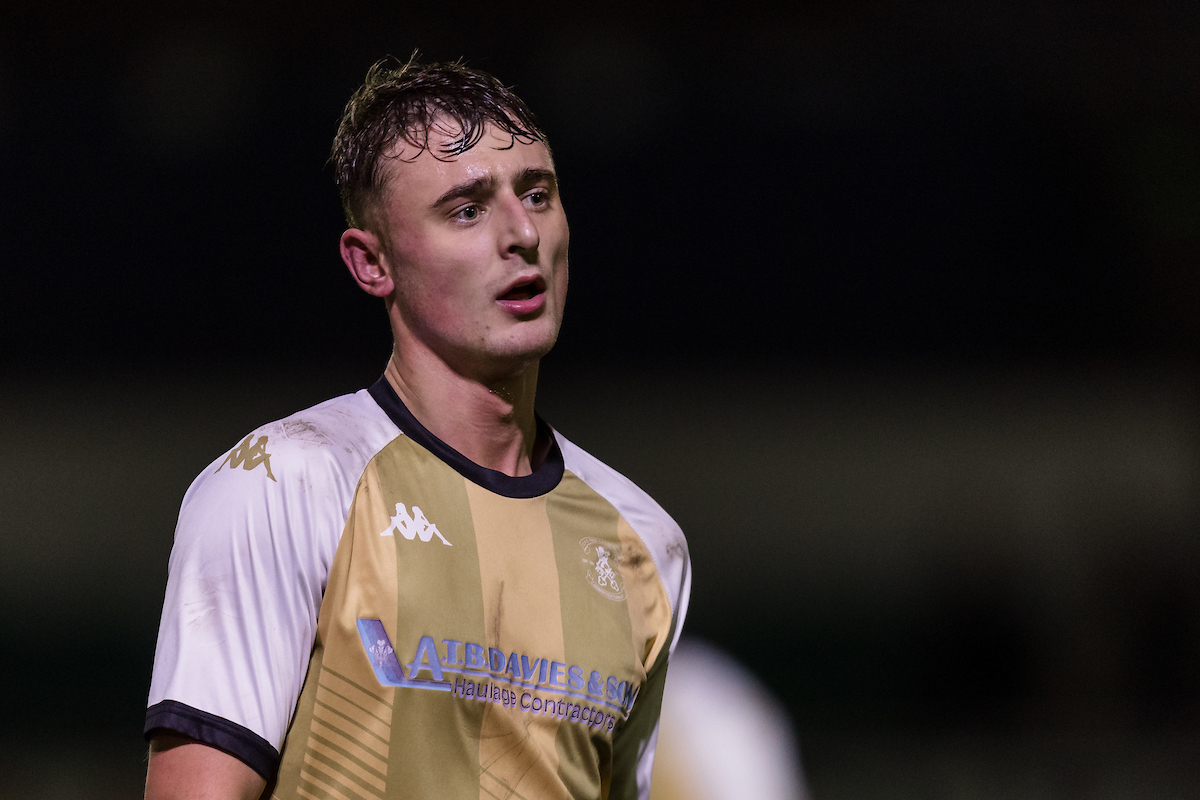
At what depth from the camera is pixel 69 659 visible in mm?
6500

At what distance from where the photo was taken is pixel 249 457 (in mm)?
1759

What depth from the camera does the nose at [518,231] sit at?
1880mm

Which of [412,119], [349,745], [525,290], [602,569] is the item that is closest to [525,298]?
[525,290]

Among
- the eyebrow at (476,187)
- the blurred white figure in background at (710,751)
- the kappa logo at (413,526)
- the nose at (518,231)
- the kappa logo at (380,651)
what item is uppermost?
the eyebrow at (476,187)

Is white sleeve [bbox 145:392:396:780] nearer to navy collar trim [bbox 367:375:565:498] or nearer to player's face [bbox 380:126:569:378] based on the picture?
navy collar trim [bbox 367:375:565:498]

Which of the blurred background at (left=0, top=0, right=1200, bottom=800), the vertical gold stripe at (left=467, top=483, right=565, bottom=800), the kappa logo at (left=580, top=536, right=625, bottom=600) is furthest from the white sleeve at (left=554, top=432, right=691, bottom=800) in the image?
the blurred background at (left=0, top=0, right=1200, bottom=800)

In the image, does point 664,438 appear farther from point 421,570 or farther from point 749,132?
point 421,570

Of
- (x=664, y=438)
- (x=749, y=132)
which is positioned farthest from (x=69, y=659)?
(x=749, y=132)

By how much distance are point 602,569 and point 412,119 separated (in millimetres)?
787

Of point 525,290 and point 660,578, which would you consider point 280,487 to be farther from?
point 660,578

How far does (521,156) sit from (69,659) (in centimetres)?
555

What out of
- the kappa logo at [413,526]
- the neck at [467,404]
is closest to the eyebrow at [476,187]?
the neck at [467,404]

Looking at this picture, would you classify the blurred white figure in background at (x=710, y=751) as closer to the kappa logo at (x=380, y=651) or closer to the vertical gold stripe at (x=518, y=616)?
the vertical gold stripe at (x=518, y=616)

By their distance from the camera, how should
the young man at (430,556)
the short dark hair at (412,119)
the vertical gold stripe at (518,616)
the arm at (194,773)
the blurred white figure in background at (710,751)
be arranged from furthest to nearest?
the blurred white figure in background at (710,751)
the short dark hair at (412,119)
the vertical gold stripe at (518,616)
the young man at (430,556)
the arm at (194,773)
